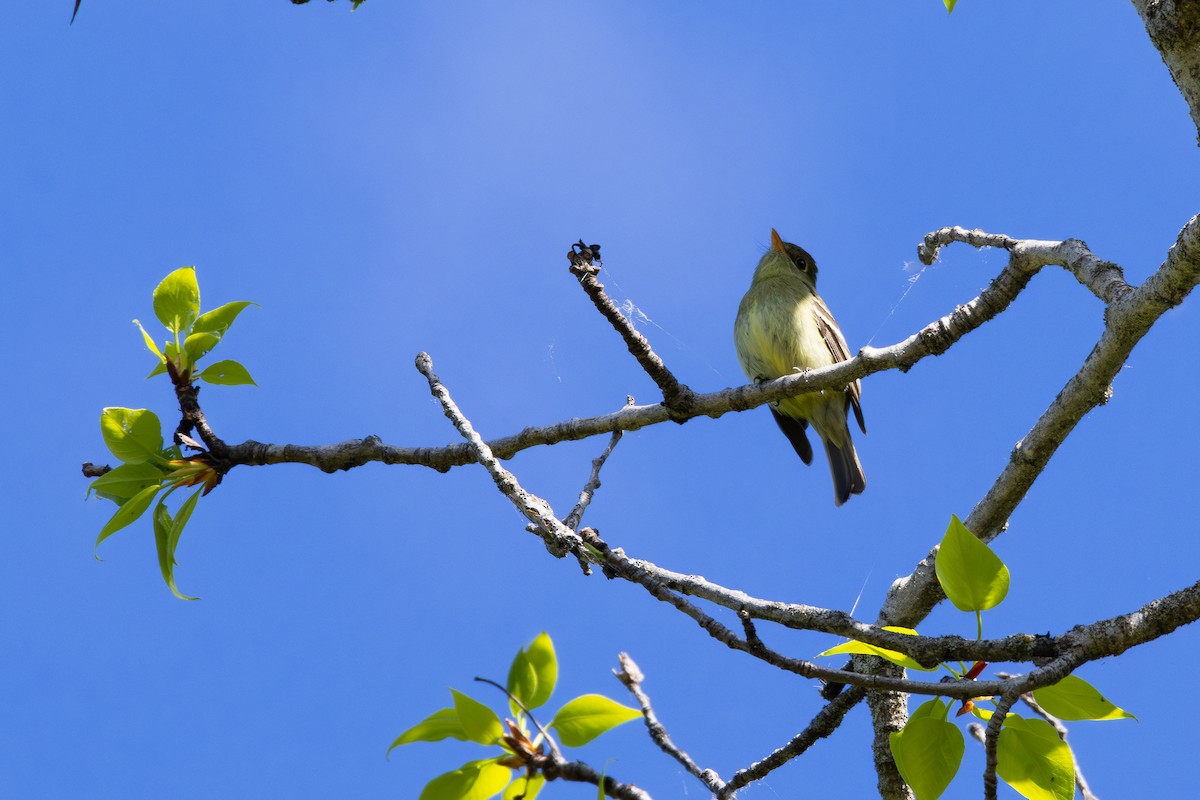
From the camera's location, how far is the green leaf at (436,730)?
2010 millimetres

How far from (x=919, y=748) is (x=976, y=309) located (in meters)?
1.75

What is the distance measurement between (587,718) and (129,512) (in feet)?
7.04

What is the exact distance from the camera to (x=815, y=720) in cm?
323

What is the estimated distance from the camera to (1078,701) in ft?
7.85

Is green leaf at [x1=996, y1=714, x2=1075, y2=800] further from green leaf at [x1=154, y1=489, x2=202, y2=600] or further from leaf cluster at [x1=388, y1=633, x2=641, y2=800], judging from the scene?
green leaf at [x1=154, y1=489, x2=202, y2=600]

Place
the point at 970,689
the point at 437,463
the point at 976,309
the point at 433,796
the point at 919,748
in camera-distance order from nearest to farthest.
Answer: the point at 433,796 → the point at 970,689 → the point at 919,748 → the point at 976,309 → the point at 437,463

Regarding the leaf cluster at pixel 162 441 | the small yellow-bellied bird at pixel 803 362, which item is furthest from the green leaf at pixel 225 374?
the small yellow-bellied bird at pixel 803 362

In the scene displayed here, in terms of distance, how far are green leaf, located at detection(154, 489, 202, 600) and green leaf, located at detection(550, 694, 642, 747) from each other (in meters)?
1.80

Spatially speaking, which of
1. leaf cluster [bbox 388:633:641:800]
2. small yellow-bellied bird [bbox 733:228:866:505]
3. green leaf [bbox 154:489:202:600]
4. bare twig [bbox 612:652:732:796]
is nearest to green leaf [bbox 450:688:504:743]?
leaf cluster [bbox 388:633:641:800]

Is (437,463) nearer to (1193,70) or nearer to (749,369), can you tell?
(1193,70)

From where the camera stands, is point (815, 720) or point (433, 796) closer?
point (433, 796)

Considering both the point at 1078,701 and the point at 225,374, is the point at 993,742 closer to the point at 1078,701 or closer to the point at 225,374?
the point at 1078,701

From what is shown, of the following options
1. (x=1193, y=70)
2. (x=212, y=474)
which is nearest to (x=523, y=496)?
(x=212, y=474)

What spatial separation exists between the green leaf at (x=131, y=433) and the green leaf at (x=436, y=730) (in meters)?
2.06
